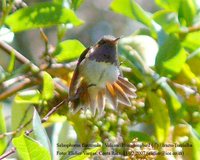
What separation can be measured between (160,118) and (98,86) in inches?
7.0

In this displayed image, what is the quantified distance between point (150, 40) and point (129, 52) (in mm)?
96

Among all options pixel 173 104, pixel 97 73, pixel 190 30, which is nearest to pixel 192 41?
pixel 190 30

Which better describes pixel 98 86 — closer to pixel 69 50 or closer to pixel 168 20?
pixel 69 50

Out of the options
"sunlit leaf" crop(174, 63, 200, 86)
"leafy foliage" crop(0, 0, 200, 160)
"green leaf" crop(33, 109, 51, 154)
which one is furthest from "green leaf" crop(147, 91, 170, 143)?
"green leaf" crop(33, 109, 51, 154)

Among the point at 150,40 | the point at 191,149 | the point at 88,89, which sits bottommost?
the point at 191,149

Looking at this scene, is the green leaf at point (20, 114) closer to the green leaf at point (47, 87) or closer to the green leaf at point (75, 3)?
the green leaf at point (47, 87)

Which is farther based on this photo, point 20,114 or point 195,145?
point 20,114

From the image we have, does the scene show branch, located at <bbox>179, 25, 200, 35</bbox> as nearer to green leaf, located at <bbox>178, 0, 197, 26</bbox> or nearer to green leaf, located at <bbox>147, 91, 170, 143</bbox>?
green leaf, located at <bbox>178, 0, 197, 26</bbox>

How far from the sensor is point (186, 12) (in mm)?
1577

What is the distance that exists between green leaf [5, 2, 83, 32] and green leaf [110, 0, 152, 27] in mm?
132

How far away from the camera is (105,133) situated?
1.40m

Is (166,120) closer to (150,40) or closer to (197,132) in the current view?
(197,132)

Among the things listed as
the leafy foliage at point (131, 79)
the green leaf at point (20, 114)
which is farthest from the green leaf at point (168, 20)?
the green leaf at point (20, 114)

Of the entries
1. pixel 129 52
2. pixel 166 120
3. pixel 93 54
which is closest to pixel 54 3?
pixel 93 54
